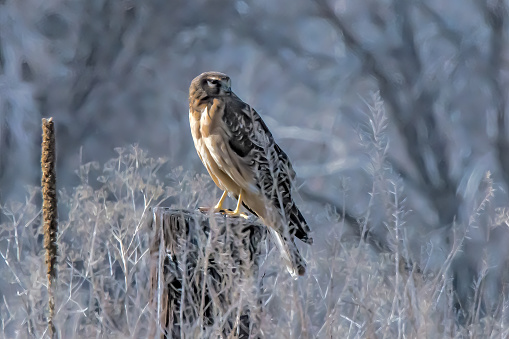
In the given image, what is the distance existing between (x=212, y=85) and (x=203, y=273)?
8.33ft

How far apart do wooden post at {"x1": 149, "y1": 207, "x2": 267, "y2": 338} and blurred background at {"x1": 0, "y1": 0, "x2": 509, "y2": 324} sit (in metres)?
8.04

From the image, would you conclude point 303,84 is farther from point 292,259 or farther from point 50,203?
point 50,203

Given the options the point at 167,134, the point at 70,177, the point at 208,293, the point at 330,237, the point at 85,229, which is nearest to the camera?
the point at 208,293

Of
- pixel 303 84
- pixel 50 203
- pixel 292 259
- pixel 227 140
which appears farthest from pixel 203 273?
pixel 303 84

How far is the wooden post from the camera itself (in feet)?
12.3

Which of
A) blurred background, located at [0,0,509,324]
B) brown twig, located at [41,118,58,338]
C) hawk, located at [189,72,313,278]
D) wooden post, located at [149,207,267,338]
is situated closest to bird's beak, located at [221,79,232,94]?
hawk, located at [189,72,313,278]

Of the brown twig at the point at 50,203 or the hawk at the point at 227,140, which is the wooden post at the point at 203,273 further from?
the hawk at the point at 227,140

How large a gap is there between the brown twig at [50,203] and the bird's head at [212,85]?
273cm

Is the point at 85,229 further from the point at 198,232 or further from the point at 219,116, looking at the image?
the point at 198,232

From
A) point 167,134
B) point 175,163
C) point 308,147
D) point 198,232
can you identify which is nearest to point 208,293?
point 198,232

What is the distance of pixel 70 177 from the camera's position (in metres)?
13.3

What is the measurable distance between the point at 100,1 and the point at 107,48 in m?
0.70

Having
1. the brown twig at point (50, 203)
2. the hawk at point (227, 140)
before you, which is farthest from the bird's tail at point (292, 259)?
the brown twig at point (50, 203)

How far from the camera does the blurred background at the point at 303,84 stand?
40.8ft
